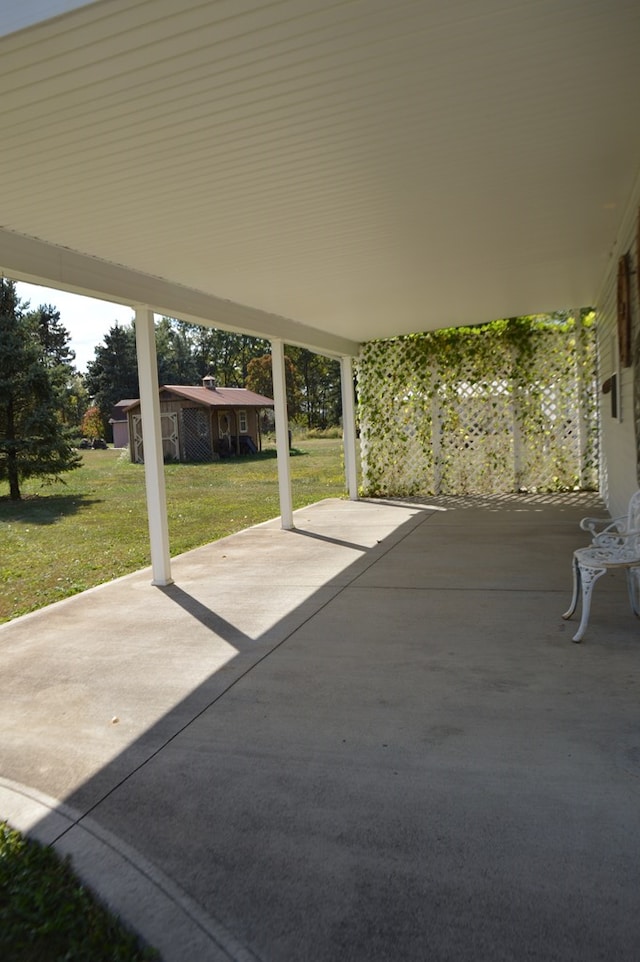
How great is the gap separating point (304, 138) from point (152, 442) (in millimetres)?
3064

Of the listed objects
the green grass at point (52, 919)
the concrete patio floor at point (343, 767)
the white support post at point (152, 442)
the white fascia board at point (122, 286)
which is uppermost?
the white fascia board at point (122, 286)

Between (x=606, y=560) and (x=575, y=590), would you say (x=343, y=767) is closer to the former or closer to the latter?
(x=606, y=560)

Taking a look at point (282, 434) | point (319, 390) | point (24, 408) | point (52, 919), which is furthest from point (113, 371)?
point (52, 919)

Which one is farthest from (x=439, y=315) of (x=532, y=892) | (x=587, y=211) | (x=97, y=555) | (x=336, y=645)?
(x=532, y=892)

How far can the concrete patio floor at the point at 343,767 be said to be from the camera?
177 cm

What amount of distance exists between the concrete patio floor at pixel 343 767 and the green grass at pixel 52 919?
6 cm

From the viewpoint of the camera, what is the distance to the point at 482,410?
10172 mm

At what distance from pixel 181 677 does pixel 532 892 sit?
6.97 ft

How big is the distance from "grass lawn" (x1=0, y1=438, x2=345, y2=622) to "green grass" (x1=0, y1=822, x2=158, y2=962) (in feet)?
12.8

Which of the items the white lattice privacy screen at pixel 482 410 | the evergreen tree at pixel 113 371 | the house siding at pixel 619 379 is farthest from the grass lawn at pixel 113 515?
the evergreen tree at pixel 113 371

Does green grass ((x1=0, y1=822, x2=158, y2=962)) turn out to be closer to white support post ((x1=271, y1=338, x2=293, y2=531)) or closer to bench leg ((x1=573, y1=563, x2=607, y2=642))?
bench leg ((x1=573, y1=563, x2=607, y2=642))

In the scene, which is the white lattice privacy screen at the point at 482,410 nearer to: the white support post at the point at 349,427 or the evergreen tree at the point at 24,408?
the white support post at the point at 349,427

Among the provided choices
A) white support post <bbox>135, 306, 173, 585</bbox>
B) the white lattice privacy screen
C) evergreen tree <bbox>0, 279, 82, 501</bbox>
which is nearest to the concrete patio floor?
white support post <bbox>135, 306, 173, 585</bbox>

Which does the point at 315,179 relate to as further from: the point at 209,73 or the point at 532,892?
the point at 532,892
